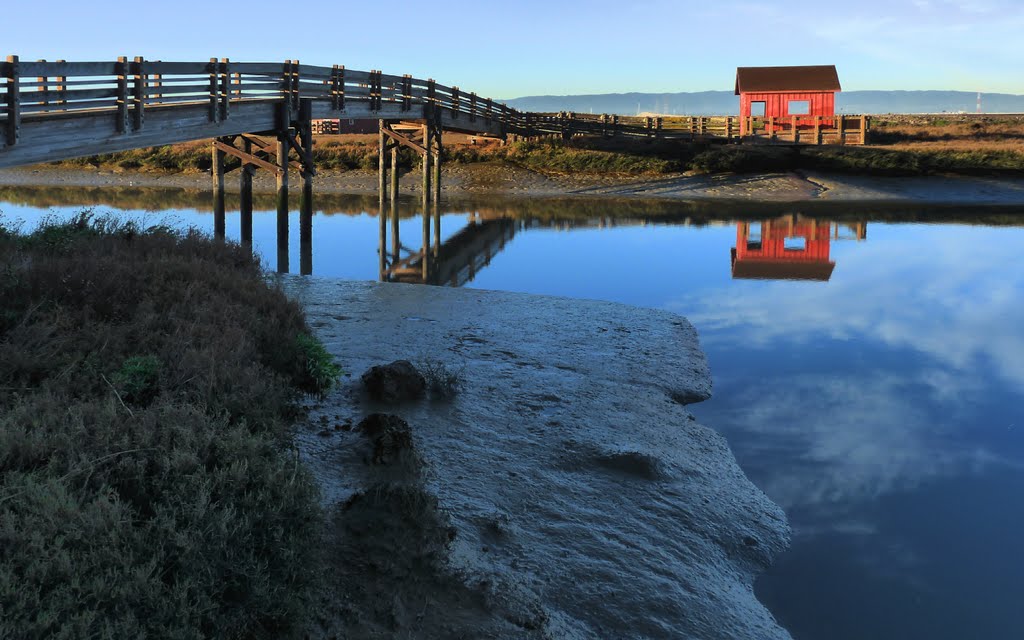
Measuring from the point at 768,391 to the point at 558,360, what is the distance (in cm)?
259

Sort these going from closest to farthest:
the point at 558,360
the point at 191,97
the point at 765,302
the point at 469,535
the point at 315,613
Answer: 1. the point at 315,613
2. the point at 469,535
3. the point at 558,360
4. the point at 191,97
5. the point at 765,302

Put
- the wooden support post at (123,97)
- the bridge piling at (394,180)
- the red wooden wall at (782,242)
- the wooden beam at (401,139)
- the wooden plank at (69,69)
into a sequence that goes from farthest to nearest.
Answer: the wooden beam at (401,139) → the bridge piling at (394,180) → the red wooden wall at (782,242) → the wooden support post at (123,97) → the wooden plank at (69,69)

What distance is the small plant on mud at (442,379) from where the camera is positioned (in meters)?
9.22

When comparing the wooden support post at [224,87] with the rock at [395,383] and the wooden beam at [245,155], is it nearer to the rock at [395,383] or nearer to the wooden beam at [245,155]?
the wooden beam at [245,155]

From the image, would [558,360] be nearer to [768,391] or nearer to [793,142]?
[768,391]

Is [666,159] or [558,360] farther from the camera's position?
[666,159]

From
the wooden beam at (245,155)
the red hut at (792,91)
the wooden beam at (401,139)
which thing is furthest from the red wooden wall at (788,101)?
the wooden beam at (245,155)

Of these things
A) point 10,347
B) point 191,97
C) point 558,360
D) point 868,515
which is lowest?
point 868,515

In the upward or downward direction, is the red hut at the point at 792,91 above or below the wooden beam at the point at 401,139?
above

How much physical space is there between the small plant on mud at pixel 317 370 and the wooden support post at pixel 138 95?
719cm

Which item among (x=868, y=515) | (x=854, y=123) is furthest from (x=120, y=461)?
(x=854, y=123)

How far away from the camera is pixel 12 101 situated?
11461 millimetres

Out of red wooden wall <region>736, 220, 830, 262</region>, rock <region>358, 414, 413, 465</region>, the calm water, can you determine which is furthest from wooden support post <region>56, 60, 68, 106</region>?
red wooden wall <region>736, 220, 830, 262</region>

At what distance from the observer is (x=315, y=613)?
499 cm
